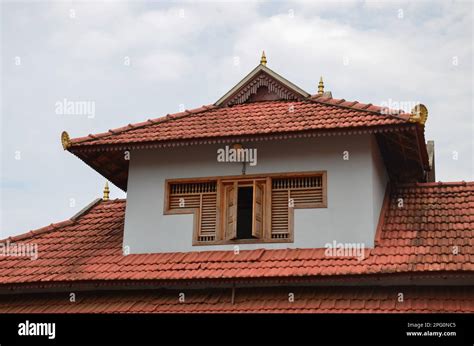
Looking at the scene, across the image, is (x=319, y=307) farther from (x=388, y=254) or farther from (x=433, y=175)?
(x=433, y=175)

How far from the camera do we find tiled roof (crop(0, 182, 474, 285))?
423 inches

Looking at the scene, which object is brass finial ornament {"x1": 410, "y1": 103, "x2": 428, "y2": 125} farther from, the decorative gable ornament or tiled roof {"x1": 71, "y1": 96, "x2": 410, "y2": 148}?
the decorative gable ornament

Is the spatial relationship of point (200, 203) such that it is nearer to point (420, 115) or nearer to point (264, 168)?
point (264, 168)

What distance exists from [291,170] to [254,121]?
109 centimetres

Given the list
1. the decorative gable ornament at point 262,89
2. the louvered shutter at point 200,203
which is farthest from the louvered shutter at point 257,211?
the decorative gable ornament at point 262,89

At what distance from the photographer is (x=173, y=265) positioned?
11.7m

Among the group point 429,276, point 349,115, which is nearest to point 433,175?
point 349,115

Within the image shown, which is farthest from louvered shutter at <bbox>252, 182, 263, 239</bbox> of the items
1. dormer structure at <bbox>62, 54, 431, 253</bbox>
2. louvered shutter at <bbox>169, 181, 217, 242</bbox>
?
louvered shutter at <bbox>169, 181, 217, 242</bbox>

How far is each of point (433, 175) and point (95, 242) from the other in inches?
310

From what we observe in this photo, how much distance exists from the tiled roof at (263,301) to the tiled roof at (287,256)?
0.36 metres

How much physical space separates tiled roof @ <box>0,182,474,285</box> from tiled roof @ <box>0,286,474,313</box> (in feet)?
1.20

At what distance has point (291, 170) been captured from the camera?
40.0 feet

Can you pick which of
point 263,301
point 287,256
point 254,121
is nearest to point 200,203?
point 254,121
